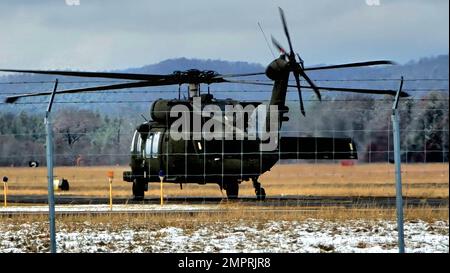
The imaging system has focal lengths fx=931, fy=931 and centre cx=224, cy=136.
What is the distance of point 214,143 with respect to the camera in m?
23.6

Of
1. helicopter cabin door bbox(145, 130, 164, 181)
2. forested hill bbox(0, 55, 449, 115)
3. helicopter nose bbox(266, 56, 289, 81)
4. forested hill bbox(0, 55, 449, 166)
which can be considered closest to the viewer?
forested hill bbox(0, 55, 449, 115)

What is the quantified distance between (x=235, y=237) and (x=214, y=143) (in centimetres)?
853

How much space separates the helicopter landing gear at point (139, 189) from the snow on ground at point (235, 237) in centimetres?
839

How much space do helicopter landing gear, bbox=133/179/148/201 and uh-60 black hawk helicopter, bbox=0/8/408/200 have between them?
4.8 inches

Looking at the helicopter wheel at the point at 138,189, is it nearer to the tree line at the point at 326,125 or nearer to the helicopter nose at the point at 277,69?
the tree line at the point at 326,125

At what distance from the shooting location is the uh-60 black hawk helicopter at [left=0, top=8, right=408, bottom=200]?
73.4 feet

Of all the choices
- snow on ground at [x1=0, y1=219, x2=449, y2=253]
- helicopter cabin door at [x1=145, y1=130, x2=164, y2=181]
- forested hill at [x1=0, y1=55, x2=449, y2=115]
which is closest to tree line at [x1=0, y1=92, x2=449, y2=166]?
forested hill at [x1=0, y1=55, x2=449, y2=115]

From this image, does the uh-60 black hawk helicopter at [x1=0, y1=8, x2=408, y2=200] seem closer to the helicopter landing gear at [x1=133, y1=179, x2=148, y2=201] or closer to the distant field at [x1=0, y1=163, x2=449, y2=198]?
the helicopter landing gear at [x1=133, y1=179, x2=148, y2=201]

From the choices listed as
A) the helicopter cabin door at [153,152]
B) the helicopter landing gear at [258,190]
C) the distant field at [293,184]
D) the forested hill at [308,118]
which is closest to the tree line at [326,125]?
the forested hill at [308,118]

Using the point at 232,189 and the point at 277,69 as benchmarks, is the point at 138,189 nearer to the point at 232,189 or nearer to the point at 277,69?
the point at 232,189

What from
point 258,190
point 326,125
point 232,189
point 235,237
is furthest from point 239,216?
point 232,189

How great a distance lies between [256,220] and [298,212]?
1.85 meters

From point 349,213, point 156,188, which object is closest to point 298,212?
point 349,213

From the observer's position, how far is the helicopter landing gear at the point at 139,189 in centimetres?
2665
